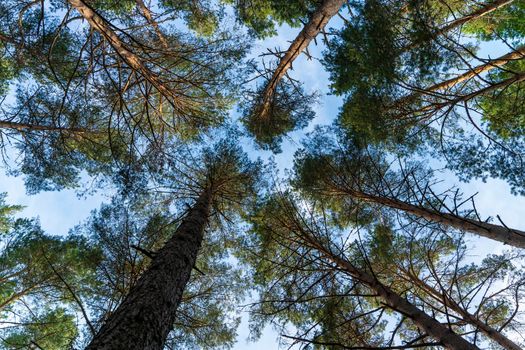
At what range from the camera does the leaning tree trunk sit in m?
2.61

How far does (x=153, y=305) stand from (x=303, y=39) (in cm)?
565

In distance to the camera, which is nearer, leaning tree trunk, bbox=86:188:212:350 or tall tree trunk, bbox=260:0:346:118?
leaning tree trunk, bbox=86:188:212:350

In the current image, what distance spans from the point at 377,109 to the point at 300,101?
3151mm

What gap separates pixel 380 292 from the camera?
13.5ft

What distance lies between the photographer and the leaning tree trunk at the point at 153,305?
2.61 metres

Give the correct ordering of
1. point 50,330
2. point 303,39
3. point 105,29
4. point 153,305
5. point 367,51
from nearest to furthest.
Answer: point 153,305
point 105,29
point 367,51
point 303,39
point 50,330

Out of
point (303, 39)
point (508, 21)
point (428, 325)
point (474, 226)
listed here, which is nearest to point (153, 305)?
point (428, 325)

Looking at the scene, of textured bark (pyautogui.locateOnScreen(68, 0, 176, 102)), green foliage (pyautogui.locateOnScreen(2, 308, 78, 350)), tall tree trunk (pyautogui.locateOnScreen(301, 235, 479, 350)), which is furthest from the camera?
green foliage (pyautogui.locateOnScreen(2, 308, 78, 350))

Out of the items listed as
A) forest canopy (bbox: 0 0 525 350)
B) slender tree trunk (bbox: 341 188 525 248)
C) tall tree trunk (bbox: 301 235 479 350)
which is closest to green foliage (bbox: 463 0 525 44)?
forest canopy (bbox: 0 0 525 350)

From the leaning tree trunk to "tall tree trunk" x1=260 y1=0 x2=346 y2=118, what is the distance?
4.47 m

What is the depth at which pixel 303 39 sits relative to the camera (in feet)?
22.2

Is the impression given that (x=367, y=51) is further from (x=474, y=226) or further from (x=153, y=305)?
(x=153, y=305)

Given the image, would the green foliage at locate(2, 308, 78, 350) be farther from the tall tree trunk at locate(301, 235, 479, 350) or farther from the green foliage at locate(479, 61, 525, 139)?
the green foliage at locate(479, 61, 525, 139)

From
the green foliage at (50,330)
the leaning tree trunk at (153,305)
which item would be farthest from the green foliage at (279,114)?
the green foliage at (50,330)
